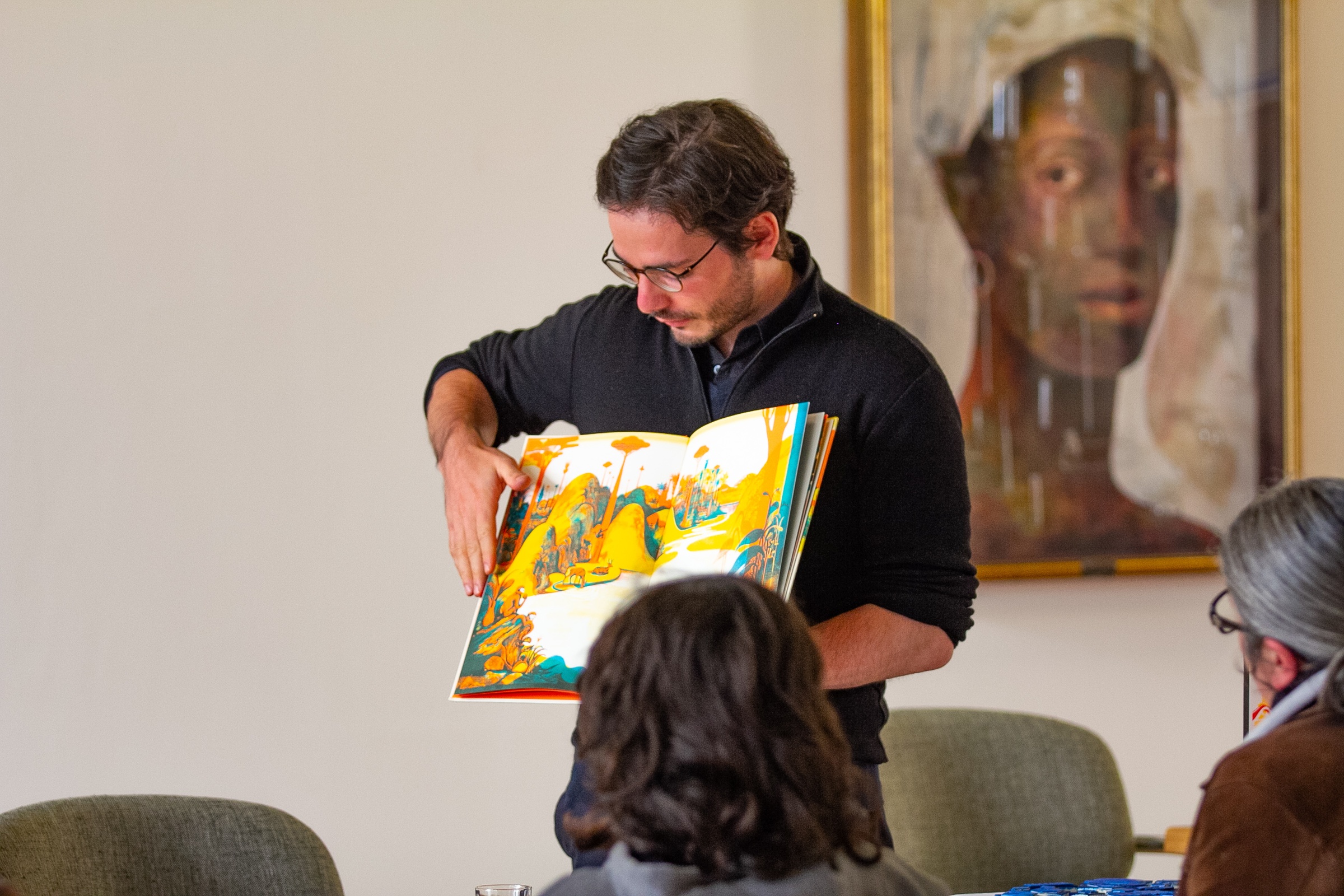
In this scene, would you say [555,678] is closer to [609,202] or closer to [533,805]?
[609,202]

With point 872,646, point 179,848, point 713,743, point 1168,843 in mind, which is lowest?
point 1168,843

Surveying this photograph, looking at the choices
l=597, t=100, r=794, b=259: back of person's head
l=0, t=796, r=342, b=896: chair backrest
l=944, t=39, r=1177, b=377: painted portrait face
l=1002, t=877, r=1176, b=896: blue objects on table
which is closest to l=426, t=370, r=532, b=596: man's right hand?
l=597, t=100, r=794, b=259: back of person's head

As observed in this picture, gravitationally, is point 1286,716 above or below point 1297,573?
below

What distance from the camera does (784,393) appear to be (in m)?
1.71

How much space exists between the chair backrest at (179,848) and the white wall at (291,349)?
2.56 feet

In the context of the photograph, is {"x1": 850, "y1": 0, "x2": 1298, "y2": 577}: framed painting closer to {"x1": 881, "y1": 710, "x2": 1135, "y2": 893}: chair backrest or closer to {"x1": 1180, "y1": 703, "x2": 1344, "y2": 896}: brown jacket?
{"x1": 881, "y1": 710, "x2": 1135, "y2": 893}: chair backrest

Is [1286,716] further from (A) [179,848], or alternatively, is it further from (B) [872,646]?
(A) [179,848]

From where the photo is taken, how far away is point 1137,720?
319 centimetres

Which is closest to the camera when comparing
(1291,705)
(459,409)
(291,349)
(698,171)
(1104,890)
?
(1291,705)

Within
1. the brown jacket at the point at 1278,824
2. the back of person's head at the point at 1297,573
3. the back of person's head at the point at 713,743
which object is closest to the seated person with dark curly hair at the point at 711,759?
the back of person's head at the point at 713,743

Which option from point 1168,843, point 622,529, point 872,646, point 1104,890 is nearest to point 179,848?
point 622,529

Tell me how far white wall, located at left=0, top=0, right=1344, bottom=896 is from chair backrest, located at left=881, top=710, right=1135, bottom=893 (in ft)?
2.64

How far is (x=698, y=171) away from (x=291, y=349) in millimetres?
1270

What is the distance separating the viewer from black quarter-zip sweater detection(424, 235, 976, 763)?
166 cm
